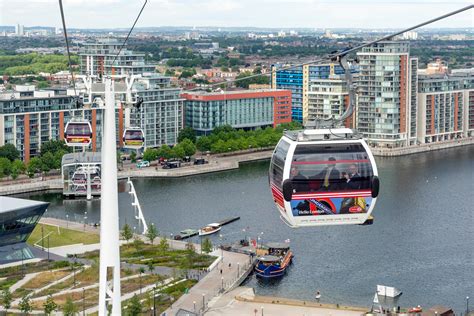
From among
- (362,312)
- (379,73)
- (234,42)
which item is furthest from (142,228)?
(234,42)

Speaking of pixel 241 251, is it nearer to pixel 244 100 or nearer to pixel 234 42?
pixel 244 100

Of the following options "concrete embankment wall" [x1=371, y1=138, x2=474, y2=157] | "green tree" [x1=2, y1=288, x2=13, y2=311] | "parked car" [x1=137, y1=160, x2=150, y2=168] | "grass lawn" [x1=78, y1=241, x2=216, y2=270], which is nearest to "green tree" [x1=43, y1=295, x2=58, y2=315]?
"green tree" [x1=2, y1=288, x2=13, y2=311]

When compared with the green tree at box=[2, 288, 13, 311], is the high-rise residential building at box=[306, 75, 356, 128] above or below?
above

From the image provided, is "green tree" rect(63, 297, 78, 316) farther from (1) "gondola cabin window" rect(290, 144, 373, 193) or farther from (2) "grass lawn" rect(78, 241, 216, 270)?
(1) "gondola cabin window" rect(290, 144, 373, 193)

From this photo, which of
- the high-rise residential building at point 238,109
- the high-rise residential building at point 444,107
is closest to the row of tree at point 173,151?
the high-rise residential building at point 238,109

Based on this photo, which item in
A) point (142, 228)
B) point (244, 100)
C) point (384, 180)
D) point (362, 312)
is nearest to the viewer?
point (362, 312)

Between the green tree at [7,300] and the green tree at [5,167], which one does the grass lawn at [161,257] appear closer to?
the green tree at [7,300]
